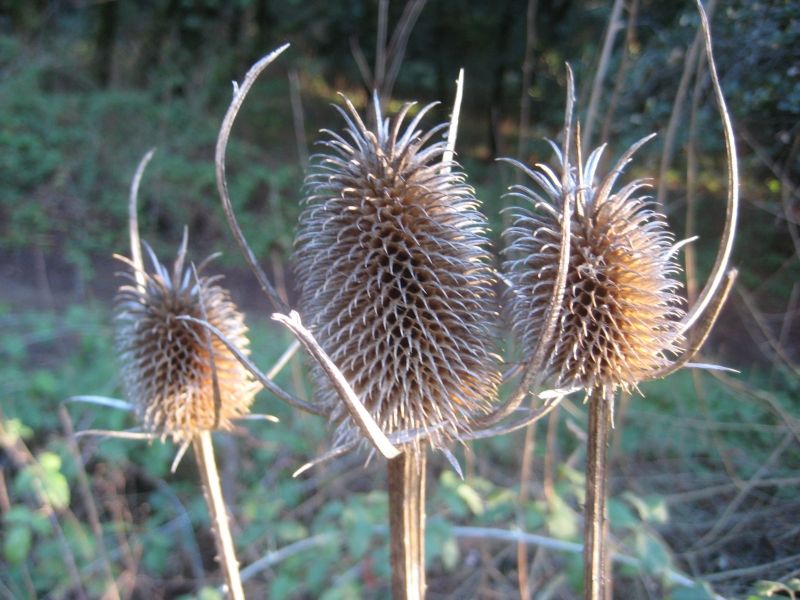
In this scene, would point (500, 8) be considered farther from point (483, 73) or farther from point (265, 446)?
point (265, 446)

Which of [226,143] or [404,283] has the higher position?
[226,143]

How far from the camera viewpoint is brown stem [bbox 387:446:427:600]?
1235mm

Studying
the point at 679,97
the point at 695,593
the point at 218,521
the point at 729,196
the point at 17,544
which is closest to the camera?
the point at 729,196

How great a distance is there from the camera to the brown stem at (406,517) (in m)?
1.24

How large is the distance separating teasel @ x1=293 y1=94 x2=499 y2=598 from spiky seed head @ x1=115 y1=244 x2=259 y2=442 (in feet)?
1.14

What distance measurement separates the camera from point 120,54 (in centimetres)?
1181

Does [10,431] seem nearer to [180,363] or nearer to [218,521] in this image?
[180,363]

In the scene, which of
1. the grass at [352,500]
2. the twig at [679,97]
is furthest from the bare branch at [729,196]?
the grass at [352,500]

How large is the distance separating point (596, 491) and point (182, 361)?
0.93 meters

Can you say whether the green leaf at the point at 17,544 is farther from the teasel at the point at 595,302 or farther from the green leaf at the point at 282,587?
the teasel at the point at 595,302

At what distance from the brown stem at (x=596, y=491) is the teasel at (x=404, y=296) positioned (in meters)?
0.20

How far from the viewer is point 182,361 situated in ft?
4.83

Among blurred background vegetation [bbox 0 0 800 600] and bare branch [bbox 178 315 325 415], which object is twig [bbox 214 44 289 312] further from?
blurred background vegetation [bbox 0 0 800 600]

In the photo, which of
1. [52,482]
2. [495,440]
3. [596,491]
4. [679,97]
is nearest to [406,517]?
[596,491]
